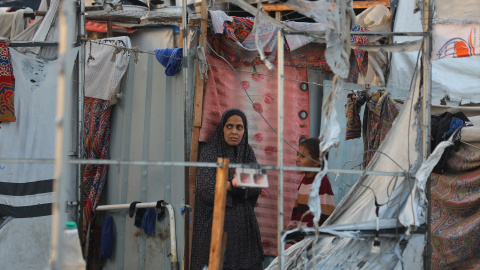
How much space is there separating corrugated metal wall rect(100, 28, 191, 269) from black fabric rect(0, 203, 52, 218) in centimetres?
90

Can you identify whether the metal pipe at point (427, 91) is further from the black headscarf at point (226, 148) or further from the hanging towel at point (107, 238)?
the hanging towel at point (107, 238)

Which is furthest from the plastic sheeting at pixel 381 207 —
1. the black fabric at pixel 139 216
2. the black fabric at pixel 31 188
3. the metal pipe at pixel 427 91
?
the black fabric at pixel 31 188

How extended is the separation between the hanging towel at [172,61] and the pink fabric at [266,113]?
27 centimetres

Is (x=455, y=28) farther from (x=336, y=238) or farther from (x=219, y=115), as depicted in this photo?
(x=219, y=115)

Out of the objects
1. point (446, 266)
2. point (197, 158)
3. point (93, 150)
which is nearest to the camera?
point (446, 266)

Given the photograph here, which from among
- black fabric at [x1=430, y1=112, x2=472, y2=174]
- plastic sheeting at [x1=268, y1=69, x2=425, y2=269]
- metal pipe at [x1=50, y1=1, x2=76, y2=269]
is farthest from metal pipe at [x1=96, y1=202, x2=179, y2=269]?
metal pipe at [x1=50, y1=1, x2=76, y2=269]

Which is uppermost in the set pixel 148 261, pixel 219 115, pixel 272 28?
pixel 272 28

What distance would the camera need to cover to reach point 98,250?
5.60 metres

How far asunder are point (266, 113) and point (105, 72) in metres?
1.57

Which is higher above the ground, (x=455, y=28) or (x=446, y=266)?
(x=455, y=28)

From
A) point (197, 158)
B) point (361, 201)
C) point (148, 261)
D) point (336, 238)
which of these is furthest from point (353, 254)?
point (148, 261)

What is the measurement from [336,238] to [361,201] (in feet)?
1.14

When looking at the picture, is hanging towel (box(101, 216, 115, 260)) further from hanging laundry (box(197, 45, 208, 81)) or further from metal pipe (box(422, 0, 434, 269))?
metal pipe (box(422, 0, 434, 269))

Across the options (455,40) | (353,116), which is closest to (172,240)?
(353,116)
